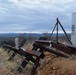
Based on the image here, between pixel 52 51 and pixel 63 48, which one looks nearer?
pixel 63 48

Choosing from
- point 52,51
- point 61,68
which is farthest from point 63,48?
point 52,51

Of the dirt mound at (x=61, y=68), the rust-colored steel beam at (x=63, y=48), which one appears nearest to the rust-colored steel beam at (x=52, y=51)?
the dirt mound at (x=61, y=68)

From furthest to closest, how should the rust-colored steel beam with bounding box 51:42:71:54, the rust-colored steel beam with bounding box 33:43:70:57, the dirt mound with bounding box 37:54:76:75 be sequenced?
the rust-colored steel beam with bounding box 33:43:70:57, the rust-colored steel beam with bounding box 51:42:71:54, the dirt mound with bounding box 37:54:76:75

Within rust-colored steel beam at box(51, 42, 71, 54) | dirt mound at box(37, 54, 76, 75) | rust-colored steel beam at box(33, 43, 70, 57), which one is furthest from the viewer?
rust-colored steel beam at box(33, 43, 70, 57)

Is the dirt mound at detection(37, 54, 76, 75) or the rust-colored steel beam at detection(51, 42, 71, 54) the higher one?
the rust-colored steel beam at detection(51, 42, 71, 54)

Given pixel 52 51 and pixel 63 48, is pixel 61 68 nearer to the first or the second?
pixel 63 48

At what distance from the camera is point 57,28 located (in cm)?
1866

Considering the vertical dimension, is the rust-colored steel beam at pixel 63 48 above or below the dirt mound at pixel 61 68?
above

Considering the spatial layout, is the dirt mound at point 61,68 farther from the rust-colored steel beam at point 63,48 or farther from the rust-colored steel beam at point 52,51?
the rust-colored steel beam at point 63,48

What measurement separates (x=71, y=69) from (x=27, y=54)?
13.4 feet

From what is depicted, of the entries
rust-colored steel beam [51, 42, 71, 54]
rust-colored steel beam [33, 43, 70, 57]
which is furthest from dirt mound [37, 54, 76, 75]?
rust-colored steel beam [51, 42, 71, 54]

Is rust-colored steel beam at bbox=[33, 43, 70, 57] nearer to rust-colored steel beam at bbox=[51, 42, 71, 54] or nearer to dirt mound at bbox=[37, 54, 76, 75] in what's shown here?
dirt mound at bbox=[37, 54, 76, 75]

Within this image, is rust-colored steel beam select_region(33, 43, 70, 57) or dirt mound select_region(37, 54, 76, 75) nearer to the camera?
dirt mound select_region(37, 54, 76, 75)

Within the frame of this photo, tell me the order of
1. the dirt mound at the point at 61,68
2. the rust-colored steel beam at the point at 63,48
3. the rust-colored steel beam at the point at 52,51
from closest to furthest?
1. the dirt mound at the point at 61,68
2. the rust-colored steel beam at the point at 63,48
3. the rust-colored steel beam at the point at 52,51
